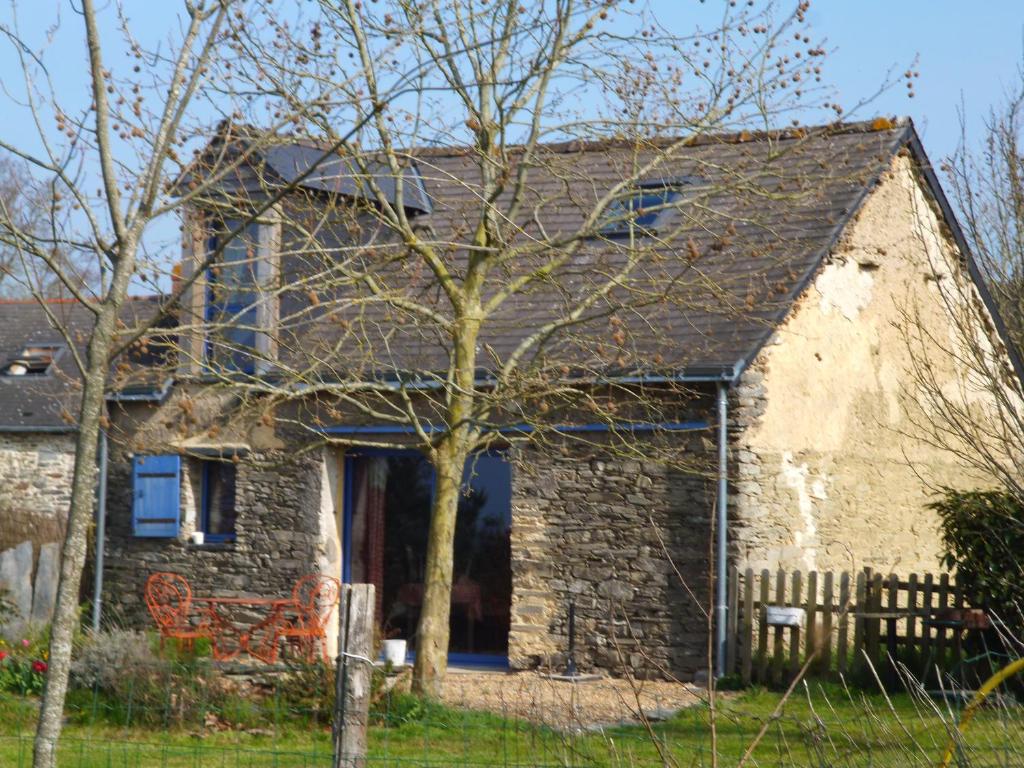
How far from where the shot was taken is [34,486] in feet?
54.5

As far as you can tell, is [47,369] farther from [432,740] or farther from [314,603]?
[432,740]

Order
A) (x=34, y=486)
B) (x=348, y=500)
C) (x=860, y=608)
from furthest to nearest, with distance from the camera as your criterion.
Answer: (x=34, y=486)
(x=348, y=500)
(x=860, y=608)

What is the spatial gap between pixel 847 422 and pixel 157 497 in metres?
7.39

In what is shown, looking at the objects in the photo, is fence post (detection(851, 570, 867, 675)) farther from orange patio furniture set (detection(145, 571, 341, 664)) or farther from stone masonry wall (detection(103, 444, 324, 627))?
stone masonry wall (detection(103, 444, 324, 627))

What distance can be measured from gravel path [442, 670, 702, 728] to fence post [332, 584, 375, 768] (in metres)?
3.23

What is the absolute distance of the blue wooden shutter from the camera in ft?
49.2

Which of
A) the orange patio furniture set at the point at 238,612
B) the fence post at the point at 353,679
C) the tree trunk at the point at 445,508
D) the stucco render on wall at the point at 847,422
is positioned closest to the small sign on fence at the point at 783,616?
the stucco render on wall at the point at 847,422

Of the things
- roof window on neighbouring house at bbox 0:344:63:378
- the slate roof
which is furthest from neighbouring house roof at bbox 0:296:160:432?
the slate roof

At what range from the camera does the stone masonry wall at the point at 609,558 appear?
12891mm

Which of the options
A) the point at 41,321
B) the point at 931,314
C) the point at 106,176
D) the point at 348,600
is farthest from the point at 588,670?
the point at 41,321

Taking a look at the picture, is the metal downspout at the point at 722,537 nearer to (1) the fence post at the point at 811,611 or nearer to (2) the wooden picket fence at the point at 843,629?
(2) the wooden picket fence at the point at 843,629

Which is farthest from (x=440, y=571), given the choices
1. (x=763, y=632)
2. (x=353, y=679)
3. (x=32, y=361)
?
(x=32, y=361)

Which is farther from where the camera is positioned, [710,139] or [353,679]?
[710,139]

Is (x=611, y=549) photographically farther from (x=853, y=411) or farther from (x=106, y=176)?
(x=106, y=176)
